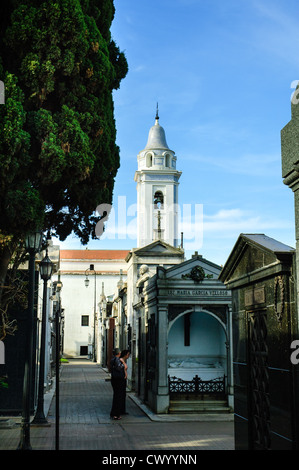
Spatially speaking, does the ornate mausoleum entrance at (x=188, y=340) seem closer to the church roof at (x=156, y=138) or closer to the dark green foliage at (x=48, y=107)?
the dark green foliage at (x=48, y=107)

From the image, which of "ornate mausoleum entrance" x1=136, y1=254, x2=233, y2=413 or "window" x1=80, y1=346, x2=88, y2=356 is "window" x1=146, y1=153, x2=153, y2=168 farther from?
"window" x1=80, y1=346, x2=88, y2=356

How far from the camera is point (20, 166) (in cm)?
1095

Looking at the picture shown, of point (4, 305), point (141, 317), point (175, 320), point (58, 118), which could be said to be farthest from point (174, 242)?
point (58, 118)

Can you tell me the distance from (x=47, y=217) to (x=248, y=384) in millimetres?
7631

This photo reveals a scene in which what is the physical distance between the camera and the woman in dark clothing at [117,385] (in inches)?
584

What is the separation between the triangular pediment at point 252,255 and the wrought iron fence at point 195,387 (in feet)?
27.6

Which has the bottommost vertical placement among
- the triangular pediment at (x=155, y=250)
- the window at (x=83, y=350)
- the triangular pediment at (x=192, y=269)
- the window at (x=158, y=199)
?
the window at (x=83, y=350)

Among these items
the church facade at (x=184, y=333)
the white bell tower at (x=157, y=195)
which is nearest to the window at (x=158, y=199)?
the white bell tower at (x=157, y=195)

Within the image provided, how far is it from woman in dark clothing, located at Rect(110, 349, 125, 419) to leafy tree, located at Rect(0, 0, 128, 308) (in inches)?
189

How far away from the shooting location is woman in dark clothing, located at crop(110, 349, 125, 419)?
14828mm

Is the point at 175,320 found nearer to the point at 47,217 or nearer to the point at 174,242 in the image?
the point at 47,217

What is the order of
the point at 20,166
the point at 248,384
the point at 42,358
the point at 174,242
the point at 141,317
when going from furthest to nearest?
the point at 174,242 → the point at 141,317 → the point at 42,358 → the point at 20,166 → the point at 248,384

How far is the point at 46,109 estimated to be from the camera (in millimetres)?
11812

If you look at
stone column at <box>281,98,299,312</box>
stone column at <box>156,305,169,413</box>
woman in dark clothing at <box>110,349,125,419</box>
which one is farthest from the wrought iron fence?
stone column at <box>281,98,299,312</box>
